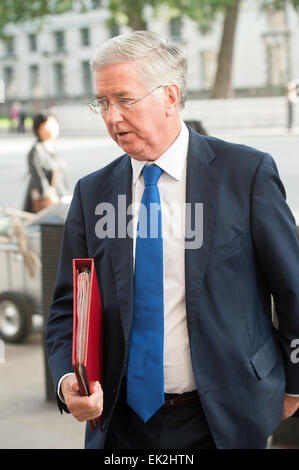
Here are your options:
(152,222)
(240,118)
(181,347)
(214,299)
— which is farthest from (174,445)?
(240,118)

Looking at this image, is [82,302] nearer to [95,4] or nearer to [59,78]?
[95,4]

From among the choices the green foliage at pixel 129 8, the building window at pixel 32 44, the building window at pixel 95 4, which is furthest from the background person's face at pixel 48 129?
the building window at pixel 32 44

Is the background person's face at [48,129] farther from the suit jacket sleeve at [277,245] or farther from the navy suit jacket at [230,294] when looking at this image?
the suit jacket sleeve at [277,245]

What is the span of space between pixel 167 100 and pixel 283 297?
570 mm

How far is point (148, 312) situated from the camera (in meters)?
1.78

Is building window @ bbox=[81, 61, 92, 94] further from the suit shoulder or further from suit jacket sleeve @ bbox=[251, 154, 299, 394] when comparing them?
suit jacket sleeve @ bbox=[251, 154, 299, 394]

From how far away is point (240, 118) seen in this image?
74.6 feet

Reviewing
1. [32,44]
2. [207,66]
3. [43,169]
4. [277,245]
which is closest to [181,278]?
[277,245]

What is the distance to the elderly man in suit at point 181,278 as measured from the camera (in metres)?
1.75

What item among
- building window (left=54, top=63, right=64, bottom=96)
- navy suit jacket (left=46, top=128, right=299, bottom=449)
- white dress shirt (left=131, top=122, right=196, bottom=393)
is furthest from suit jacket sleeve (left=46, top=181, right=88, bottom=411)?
building window (left=54, top=63, right=64, bottom=96)

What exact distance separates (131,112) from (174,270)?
40cm

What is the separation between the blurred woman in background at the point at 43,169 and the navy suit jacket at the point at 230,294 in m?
4.66

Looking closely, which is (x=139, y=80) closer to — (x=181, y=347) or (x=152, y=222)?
(x=152, y=222)

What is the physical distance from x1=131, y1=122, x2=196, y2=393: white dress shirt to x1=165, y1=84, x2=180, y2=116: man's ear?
90mm
